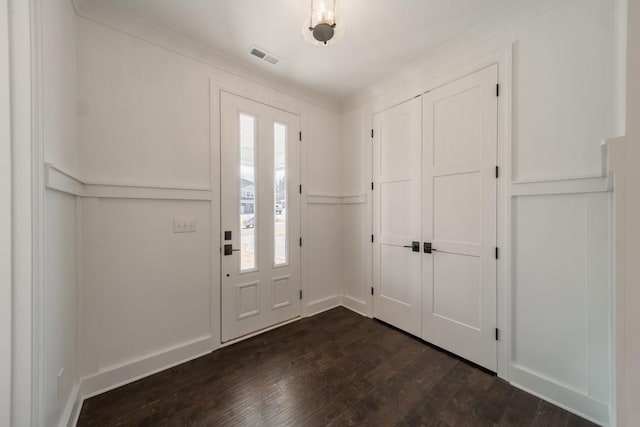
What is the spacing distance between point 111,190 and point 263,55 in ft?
5.66

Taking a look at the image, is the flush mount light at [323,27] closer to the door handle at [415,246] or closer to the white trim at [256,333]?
the door handle at [415,246]

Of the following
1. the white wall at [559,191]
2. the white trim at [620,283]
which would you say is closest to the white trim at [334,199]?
the white wall at [559,191]

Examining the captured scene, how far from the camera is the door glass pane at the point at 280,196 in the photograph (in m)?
2.73

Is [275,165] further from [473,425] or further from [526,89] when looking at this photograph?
[473,425]

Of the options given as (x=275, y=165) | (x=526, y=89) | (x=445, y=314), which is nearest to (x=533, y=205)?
(x=526, y=89)

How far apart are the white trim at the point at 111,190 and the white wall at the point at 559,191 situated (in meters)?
2.58

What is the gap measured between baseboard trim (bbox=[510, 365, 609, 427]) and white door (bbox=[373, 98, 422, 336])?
32.5 inches

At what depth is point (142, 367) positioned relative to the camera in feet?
6.19

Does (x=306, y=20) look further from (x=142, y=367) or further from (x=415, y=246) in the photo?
(x=142, y=367)

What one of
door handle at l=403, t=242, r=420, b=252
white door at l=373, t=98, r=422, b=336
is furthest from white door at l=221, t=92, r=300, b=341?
door handle at l=403, t=242, r=420, b=252

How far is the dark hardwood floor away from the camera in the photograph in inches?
60.0

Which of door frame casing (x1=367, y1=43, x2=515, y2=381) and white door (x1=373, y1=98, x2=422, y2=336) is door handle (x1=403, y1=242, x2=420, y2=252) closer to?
white door (x1=373, y1=98, x2=422, y2=336)

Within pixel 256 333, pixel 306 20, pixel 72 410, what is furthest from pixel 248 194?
pixel 72 410

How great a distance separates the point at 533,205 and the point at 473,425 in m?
1.50
